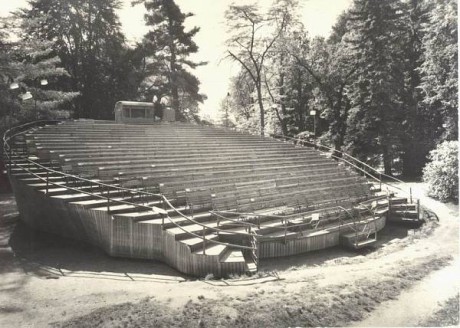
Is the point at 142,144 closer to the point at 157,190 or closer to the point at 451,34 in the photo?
the point at 157,190

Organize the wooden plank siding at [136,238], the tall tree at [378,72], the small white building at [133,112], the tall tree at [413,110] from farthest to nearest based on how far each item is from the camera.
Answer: the tall tree at [413,110] < the tall tree at [378,72] < the small white building at [133,112] < the wooden plank siding at [136,238]

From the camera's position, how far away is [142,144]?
18656 millimetres

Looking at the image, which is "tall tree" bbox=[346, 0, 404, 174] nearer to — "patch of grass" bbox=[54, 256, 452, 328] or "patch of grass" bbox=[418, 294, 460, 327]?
"patch of grass" bbox=[418, 294, 460, 327]

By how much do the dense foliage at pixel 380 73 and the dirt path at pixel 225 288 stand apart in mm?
17496

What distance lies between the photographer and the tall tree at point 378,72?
94.8 ft

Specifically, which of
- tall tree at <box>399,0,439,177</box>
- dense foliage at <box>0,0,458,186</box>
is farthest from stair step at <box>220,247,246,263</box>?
tall tree at <box>399,0,439,177</box>

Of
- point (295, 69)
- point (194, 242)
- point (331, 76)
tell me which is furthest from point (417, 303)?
point (295, 69)

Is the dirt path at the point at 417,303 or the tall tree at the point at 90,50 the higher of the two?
the tall tree at the point at 90,50

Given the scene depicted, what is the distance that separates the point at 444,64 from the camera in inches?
974

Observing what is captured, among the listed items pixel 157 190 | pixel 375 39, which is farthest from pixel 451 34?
pixel 157 190

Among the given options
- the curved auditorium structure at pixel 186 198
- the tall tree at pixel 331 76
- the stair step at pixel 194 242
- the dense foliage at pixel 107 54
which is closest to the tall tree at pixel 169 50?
the dense foliage at pixel 107 54

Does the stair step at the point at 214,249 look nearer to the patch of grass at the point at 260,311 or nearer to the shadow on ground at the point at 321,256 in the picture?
the shadow on ground at the point at 321,256

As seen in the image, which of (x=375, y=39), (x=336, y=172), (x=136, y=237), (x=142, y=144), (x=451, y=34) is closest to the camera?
(x=136, y=237)

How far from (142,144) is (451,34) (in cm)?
2074
